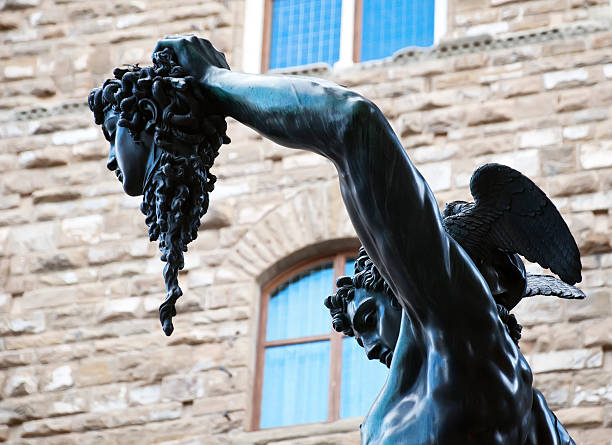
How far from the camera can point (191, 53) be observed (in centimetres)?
279

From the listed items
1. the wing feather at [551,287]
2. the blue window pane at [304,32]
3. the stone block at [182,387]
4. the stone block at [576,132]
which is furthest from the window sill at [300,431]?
the wing feather at [551,287]

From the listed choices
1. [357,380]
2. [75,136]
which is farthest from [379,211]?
[75,136]

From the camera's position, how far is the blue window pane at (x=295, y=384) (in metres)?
10.2

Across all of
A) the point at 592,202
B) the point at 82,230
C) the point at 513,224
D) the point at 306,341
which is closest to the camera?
the point at 513,224

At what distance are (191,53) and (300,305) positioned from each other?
7.74 metres

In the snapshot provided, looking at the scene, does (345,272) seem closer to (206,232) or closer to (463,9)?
(206,232)

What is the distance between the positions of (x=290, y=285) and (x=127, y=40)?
206cm

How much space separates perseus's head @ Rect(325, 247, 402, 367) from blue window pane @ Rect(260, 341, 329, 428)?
23.1ft

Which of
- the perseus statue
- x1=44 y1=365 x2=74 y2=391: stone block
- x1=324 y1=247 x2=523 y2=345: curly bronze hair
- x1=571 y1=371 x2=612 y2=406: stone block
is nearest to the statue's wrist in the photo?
the perseus statue

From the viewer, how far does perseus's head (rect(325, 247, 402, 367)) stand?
9.83 feet

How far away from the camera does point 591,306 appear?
31.9 feet

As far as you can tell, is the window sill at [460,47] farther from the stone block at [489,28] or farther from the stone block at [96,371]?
the stone block at [96,371]

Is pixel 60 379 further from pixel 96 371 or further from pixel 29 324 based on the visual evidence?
pixel 29 324

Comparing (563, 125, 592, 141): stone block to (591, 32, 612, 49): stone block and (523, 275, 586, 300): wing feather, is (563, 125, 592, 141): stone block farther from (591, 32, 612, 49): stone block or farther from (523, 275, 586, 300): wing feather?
(523, 275, 586, 300): wing feather
